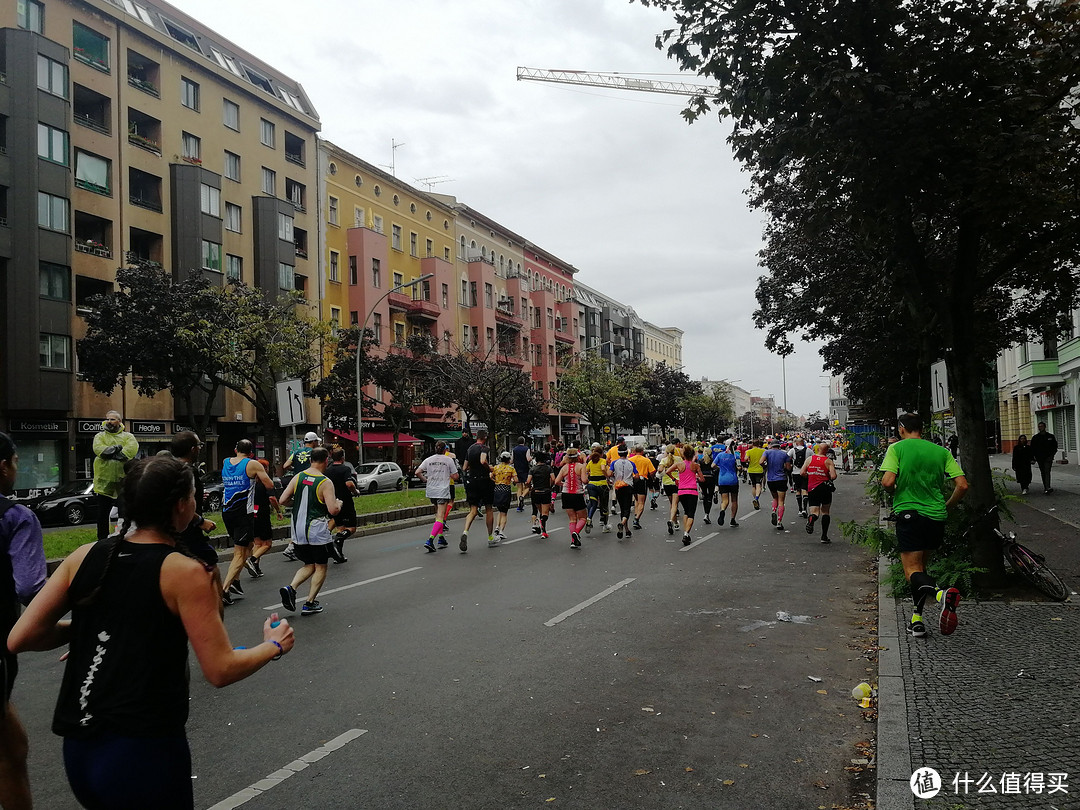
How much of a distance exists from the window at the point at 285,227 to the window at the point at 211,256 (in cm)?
398

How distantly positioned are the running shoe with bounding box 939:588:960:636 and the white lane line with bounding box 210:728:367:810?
4248mm

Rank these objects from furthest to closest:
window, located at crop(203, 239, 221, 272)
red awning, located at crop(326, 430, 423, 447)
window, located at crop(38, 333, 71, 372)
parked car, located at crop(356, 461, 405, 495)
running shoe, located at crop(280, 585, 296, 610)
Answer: red awning, located at crop(326, 430, 423, 447) < window, located at crop(203, 239, 221, 272) < parked car, located at crop(356, 461, 405, 495) < window, located at crop(38, 333, 71, 372) < running shoe, located at crop(280, 585, 296, 610)

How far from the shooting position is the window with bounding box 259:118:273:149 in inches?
1694

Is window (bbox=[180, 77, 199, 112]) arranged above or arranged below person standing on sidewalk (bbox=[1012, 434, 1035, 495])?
above

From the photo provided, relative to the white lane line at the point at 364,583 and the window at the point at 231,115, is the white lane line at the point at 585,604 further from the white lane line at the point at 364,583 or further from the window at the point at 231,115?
the window at the point at 231,115

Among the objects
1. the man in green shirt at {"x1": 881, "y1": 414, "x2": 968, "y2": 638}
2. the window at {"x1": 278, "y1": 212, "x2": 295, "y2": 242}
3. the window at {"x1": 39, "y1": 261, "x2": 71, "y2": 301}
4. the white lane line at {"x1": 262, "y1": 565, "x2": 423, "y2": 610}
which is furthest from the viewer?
the window at {"x1": 278, "y1": 212, "x2": 295, "y2": 242}

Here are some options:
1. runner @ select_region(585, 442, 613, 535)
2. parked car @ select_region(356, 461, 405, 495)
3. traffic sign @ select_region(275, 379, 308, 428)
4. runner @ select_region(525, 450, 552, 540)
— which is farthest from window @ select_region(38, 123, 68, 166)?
runner @ select_region(585, 442, 613, 535)

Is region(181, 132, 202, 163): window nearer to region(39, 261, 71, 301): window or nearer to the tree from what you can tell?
region(39, 261, 71, 301): window

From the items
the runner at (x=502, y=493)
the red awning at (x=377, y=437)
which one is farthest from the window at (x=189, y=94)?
the runner at (x=502, y=493)

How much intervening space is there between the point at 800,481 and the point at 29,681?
16.1m

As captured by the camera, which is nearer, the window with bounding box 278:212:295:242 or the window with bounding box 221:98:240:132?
the window with bounding box 221:98:240:132

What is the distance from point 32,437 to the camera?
1190 inches

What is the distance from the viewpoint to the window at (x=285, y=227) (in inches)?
1650

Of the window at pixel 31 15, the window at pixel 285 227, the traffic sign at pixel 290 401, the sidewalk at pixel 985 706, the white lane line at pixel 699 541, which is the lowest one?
the white lane line at pixel 699 541
